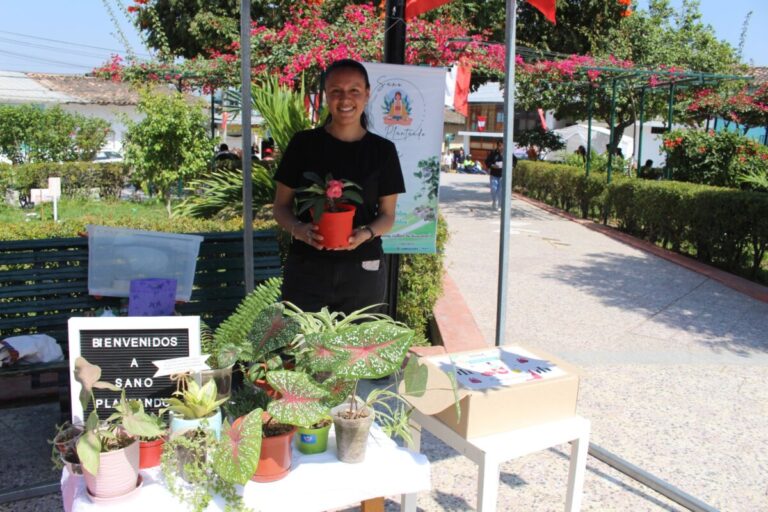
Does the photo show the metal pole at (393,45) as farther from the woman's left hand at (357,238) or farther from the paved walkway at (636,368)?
the woman's left hand at (357,238)

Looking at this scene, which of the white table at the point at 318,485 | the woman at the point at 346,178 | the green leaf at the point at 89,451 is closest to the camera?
the green leaf at the point at 89,451

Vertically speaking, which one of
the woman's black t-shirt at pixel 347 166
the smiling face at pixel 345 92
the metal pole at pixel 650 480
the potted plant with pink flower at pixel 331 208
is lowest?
the metal pole at pixel 650 480

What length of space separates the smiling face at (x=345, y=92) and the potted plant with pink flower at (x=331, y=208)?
295 millimetres

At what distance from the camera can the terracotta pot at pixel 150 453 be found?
1.58 metres

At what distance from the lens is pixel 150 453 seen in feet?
5.21

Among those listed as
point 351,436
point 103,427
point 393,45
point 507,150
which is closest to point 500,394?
point 351,436

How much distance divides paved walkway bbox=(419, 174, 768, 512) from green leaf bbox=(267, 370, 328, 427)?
1.40 meters

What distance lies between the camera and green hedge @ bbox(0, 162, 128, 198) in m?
14.1

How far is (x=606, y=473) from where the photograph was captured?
304cm

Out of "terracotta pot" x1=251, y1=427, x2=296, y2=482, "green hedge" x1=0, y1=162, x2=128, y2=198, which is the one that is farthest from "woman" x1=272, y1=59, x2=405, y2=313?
"green hedge" x1=0, y1=162, x2=128, y2=198

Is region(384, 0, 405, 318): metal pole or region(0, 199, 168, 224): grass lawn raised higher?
region(384, 0, 405, 318): metal pole

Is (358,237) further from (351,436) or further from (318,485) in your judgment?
(318,485)

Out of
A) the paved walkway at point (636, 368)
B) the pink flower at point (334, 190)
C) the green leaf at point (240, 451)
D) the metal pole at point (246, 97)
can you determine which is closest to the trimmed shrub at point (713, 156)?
the paved walkway at point (636, 368)

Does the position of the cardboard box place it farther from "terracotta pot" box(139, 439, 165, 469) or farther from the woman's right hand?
"terracotta pot" box(139, 439, 165, 469)
